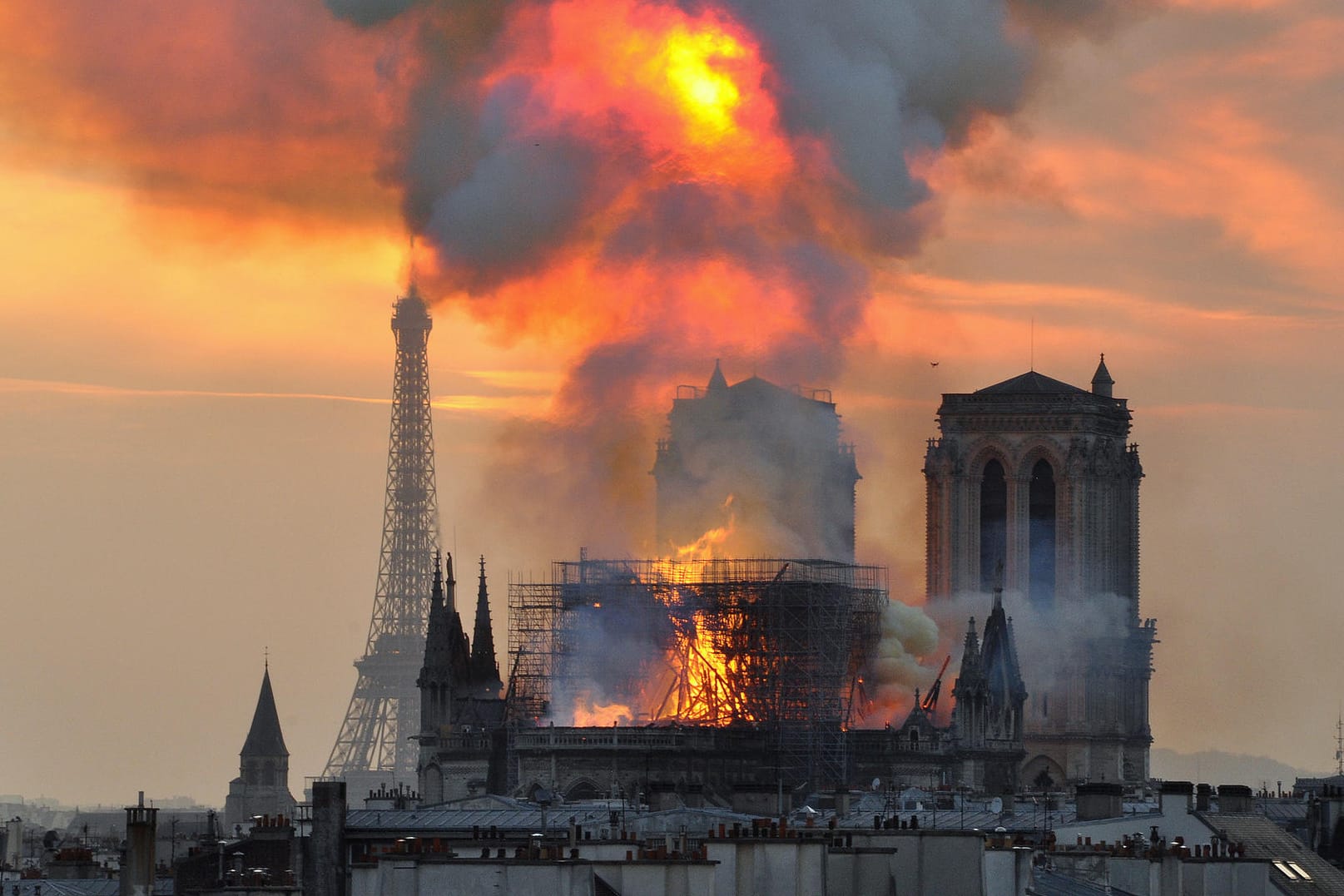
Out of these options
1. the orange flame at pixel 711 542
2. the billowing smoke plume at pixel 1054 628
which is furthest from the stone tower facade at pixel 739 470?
the billowing smoke plume at pixel 1054 628

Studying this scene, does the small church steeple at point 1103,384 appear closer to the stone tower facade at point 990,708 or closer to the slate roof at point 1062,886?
the stone tower facade at point 990,708

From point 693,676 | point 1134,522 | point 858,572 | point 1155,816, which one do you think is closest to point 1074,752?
point 1134,522

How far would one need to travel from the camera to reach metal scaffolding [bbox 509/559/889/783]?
145 m

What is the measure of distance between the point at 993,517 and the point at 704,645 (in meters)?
40.4

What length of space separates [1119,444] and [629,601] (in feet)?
140

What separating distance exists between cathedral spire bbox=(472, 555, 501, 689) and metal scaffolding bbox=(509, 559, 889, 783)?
5237 mm

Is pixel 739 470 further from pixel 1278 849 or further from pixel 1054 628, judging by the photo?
pixel 1278 849

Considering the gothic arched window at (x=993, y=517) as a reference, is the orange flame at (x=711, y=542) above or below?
below

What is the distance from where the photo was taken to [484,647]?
160m

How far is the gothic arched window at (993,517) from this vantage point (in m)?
185

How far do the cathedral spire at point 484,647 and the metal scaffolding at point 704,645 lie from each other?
524 cm

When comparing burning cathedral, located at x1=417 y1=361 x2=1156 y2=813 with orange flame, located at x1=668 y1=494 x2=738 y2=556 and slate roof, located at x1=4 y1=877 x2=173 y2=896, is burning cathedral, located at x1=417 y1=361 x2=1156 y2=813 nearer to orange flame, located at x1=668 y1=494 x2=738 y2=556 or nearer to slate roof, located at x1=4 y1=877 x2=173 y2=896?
orange flame, located at x1=668 y1=494 x2=738 y2=556

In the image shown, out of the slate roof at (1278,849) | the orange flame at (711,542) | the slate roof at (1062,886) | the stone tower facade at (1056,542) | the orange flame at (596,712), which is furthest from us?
the stone tower facade at (1056,542)

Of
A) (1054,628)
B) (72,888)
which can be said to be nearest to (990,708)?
(1054,628)
